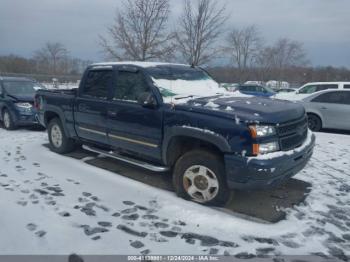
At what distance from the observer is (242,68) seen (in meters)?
46.9

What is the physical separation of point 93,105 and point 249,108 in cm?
280

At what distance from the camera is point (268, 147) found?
12.0ft

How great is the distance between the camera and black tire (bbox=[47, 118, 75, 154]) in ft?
21.0

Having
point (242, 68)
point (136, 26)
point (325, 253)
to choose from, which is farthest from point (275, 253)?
point (242, 68)

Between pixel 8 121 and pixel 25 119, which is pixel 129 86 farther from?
pixel 8 121

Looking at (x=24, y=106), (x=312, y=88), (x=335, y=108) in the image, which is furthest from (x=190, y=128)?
(x=312, y=88)

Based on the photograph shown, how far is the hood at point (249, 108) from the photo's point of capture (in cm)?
366

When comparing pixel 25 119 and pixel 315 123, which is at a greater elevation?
pixel 25 119

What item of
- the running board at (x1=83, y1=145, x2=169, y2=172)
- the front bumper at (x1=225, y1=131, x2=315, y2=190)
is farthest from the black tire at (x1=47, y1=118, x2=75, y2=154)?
the front bumper at (x1=225, y1=131, x2=315, y2=190)

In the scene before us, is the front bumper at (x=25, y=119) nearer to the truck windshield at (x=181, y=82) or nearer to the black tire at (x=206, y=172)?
the truck windshield at (x=181, y=82)

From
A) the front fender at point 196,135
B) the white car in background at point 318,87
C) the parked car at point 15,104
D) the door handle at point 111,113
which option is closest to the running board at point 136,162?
the front fender at point 196,135

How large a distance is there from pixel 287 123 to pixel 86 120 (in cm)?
348

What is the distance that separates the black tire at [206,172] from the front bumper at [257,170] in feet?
0.60

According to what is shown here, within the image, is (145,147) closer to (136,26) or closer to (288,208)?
(288,208)
